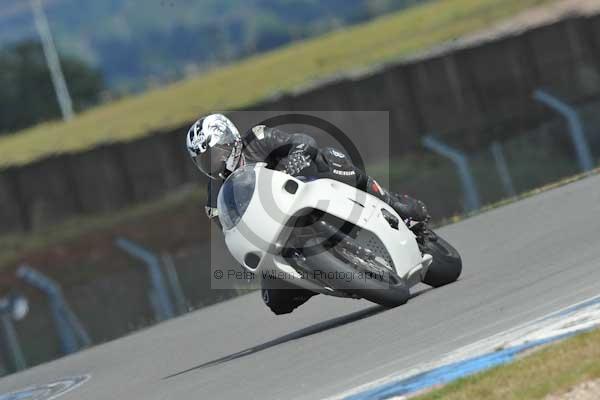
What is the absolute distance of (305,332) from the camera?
10539 mm

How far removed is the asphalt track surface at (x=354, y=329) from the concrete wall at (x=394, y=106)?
10128 mm

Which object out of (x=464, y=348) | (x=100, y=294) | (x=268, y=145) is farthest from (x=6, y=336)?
(x=464, y=348)

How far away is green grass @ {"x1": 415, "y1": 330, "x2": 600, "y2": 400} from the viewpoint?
6098 millimetres

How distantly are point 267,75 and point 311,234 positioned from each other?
28819 millimetres

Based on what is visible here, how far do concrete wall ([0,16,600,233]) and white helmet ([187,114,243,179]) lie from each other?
48.0ft

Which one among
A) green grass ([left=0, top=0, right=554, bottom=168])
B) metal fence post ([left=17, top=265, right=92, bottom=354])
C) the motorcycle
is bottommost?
metal fence post ([left=17, top=265, right=92, bottom=354])

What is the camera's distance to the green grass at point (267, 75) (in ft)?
111

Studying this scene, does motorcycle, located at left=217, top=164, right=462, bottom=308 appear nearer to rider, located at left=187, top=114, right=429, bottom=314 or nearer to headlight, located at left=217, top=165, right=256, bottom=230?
headlight, located at left=217, top=165, right=256, bottom=230

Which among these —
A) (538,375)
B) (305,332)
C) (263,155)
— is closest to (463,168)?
(305,332)

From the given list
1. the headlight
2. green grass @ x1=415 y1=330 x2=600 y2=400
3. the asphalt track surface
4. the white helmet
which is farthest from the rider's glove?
green grass @ x1=415 y1=330 x2=600 y2=400

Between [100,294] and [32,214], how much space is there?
765 cm

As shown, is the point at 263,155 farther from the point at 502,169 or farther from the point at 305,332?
the point at 502,169

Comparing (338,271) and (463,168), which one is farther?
(463,168)

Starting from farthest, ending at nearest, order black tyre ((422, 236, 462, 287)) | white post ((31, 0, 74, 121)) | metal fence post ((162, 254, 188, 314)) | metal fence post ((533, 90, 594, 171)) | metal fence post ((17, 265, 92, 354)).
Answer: white post ((31, 0, 74, 121)) < metal fence post ((533, 90, 594, 171)) < metal fence post ((162, 254, 188, 314)) < metal fence post ((17, 265, 92, 354)) < black tyre ((422, 236, 462, 287))
